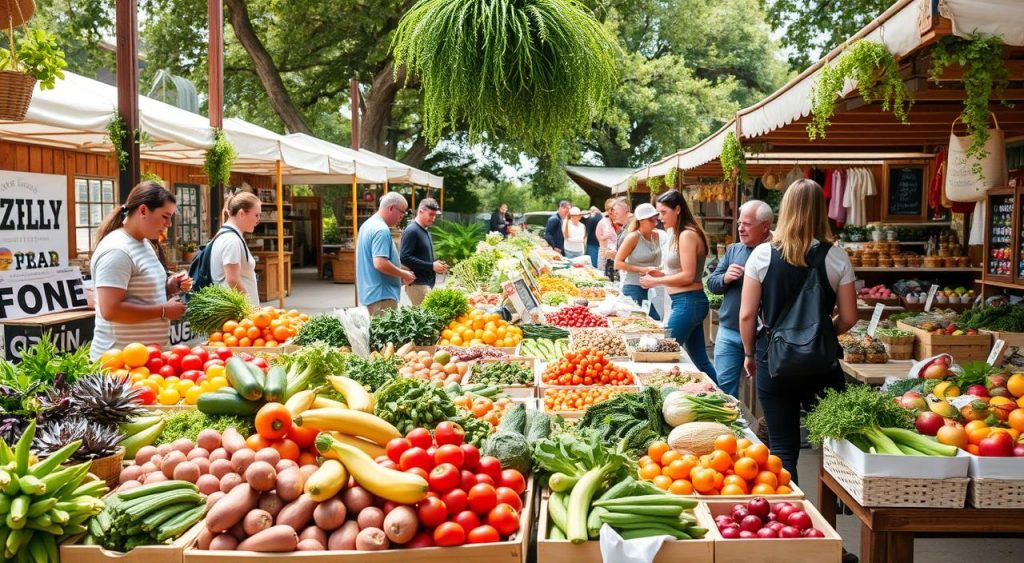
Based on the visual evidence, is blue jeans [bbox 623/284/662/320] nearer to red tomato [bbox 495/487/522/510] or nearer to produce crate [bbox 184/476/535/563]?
red tomato [bbox 495/487/522/510]

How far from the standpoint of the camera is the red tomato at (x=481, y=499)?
2.60 metres

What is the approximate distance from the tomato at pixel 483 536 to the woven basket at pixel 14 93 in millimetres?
3577

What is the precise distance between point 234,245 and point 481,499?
4.18 meters

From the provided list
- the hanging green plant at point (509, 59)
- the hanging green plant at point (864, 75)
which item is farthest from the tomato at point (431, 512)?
the hanging green plant at point (864, 75)

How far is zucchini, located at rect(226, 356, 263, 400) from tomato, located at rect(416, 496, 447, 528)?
3.45 ft

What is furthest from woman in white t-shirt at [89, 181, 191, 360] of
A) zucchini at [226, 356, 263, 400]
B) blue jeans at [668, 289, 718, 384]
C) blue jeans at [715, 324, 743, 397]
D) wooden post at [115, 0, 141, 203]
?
blue jeans at [668, 289, 718, 384]

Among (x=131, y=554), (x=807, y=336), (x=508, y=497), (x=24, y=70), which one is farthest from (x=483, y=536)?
(x=24, y=70)

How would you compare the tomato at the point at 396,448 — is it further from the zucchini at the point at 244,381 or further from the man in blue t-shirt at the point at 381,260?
the man in blue t-shirt at the point at 381,260

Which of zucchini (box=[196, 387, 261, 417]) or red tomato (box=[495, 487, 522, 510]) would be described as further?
zucchini (box=[196, 387, 261, 417])

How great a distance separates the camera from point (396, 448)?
2736mm

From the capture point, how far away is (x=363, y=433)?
2963 mm

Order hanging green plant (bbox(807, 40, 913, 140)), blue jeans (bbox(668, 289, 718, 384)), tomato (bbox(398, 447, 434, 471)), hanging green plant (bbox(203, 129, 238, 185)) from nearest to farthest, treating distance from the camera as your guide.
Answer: tomato (bbox(398, 447, 434, 471))
hanging green plant (bbox(807, 40, 913, 140))
blue jeans (bbox(668, 289, 718, 384))
hanging green plant (bbox(203, 129, 238, 185))

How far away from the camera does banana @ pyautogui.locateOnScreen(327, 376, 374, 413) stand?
3270mm

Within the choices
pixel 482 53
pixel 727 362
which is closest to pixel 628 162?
pixel 727 362
